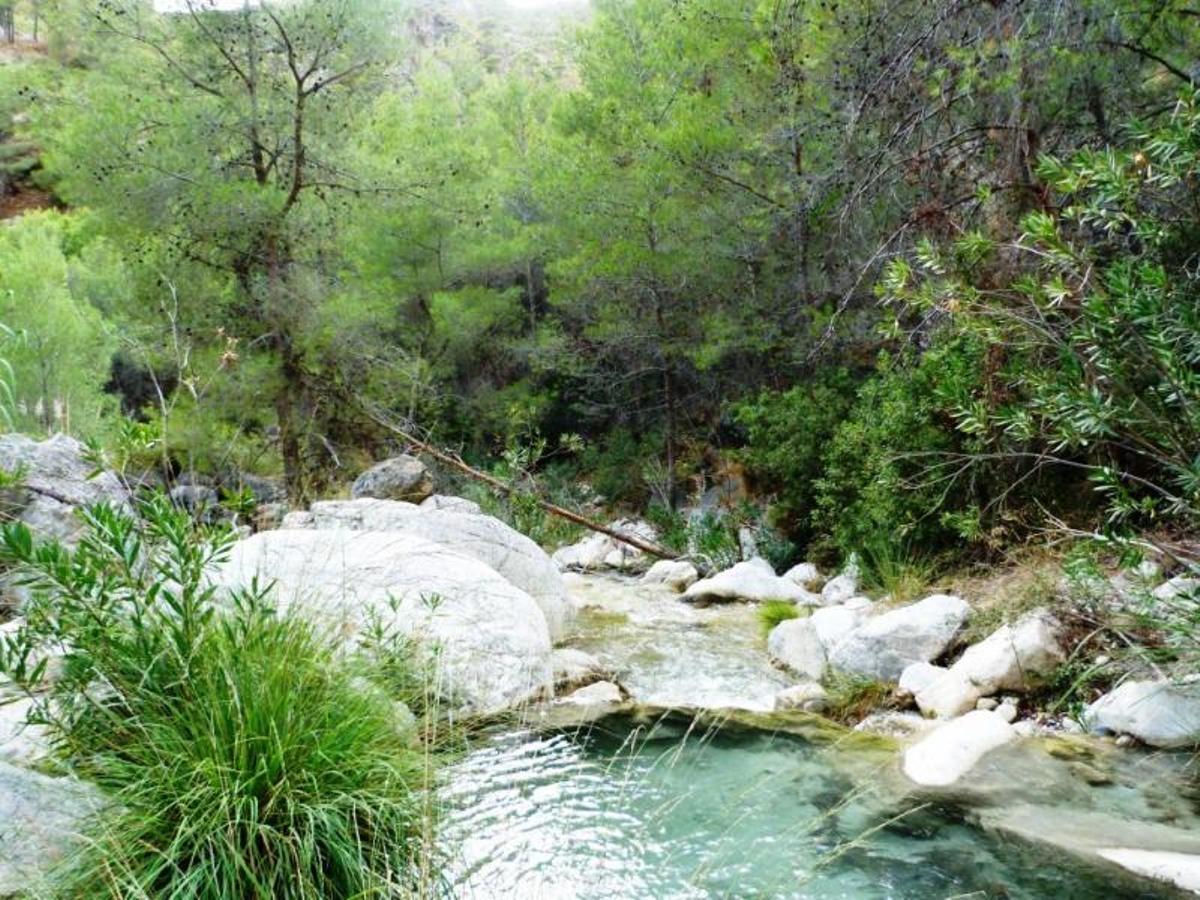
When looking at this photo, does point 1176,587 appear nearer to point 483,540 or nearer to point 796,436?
point 483,540

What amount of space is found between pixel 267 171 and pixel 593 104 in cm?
536

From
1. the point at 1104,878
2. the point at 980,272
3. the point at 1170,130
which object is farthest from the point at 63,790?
the point at 980,272

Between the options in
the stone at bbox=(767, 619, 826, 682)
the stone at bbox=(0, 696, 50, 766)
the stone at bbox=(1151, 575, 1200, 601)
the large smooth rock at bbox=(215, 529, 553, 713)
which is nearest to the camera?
the stone at bbox=(0, 696, 50, 766)

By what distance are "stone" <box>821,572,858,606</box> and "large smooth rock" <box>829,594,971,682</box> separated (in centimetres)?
207

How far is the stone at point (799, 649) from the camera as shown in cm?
586

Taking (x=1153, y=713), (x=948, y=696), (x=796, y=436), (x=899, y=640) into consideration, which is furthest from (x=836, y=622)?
(x=796, y=436)

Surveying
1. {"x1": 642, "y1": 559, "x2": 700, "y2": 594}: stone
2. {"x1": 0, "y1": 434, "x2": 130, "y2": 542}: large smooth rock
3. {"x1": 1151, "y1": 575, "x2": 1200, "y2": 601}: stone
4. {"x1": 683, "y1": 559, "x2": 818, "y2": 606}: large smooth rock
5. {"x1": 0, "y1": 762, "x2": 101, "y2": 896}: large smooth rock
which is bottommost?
{"x1": 642, "y1": 559, "x2": 700, "y2": 594}: stone

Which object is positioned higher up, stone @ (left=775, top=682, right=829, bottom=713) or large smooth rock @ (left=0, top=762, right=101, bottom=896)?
large smooth rock @ (left=0, top=762, right=101, bottom=896)

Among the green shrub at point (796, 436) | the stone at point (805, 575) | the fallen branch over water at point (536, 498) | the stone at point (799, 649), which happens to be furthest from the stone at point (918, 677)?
the fallen branch over water at point (536, 498)

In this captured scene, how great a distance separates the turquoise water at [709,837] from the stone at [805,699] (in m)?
0.78

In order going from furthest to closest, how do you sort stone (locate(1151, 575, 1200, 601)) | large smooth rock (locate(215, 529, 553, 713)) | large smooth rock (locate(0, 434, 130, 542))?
1. large smooth rock (locate(0, 434, 130, 542))
2. large smooth rock (locate(215, 529, 553, 713))
3. stone (locate(1151, 575, 1200, 601))

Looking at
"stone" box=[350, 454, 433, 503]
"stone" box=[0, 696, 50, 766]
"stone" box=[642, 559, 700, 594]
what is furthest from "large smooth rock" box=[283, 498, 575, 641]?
"stone" box=[350, 454, 433, 503]

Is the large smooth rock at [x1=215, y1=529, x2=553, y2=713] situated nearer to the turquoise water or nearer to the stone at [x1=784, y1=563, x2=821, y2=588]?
the turquoise water

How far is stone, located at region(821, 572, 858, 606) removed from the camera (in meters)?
7.84
